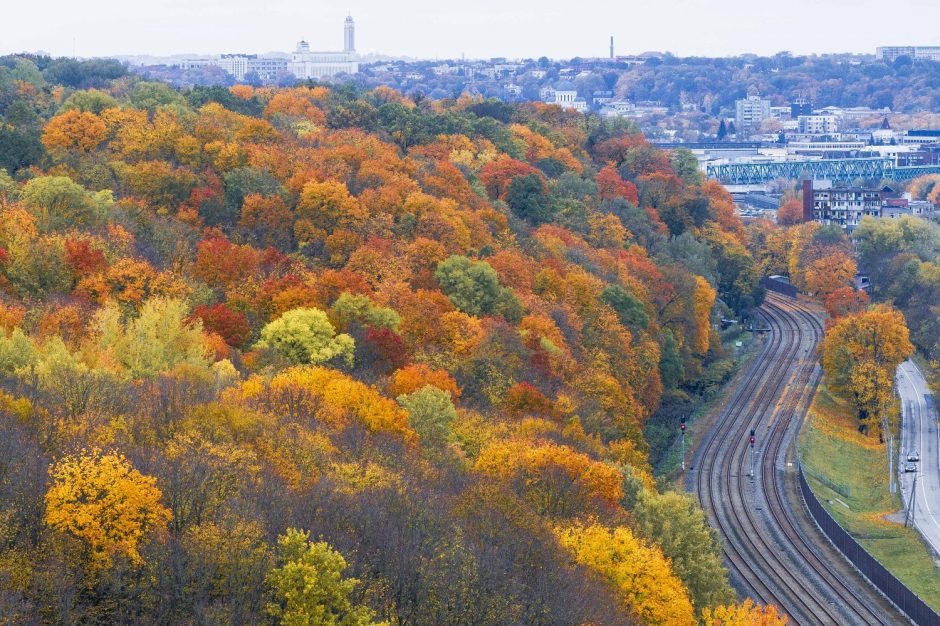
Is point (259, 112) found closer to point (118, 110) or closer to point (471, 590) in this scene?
point (118, 110)

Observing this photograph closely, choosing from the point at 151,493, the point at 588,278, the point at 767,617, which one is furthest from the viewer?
the point at 588,278

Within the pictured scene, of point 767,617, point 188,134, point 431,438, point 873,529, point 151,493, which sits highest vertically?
point 188,134

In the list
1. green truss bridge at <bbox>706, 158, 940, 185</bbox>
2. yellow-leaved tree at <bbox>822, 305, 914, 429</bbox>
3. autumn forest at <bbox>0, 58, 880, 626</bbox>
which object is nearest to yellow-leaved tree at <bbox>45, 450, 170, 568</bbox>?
autumn forest at <bbox>0, 58, 880, 626</bbox>

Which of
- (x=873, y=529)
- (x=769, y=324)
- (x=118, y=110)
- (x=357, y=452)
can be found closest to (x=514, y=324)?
(x=873, y=529)

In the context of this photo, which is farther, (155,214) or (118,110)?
(118,110)

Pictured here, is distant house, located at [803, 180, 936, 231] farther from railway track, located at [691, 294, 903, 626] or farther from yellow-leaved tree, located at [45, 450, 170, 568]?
yellow-leaved tree, located at [45, 450, 170, 568]

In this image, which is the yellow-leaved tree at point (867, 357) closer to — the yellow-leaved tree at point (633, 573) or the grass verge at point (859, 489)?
the grass verge at point (859, 489)

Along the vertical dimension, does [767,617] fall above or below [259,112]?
below

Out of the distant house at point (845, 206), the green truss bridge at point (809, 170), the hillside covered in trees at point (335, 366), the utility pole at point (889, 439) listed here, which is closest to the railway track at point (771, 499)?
the hillside covered in trees at point (335, 366)
